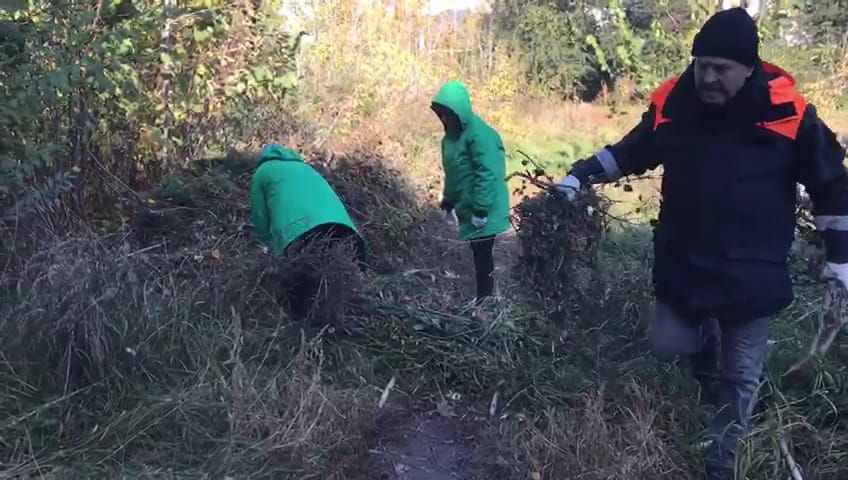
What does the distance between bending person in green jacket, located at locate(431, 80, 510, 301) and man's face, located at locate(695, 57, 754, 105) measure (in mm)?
2492

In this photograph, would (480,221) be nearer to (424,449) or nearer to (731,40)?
(424,449)

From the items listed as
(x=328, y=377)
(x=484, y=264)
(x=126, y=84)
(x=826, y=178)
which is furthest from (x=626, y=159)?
(x=126, y=84)

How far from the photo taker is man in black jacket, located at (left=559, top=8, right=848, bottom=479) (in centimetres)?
304

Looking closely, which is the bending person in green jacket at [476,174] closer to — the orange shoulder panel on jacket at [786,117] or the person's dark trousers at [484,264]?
the person's dark trousers at [484,264]

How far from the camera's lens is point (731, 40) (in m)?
2.98

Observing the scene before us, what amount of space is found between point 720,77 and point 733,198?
428mm

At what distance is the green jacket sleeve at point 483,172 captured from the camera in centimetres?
550

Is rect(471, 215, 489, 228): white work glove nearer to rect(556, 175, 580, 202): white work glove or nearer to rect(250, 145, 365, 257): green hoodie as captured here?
rect(250, 145, 365, 257): green hoodie

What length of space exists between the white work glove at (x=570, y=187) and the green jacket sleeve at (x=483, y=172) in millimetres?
1813

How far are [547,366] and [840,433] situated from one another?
123 cm

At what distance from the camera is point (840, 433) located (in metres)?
3.47

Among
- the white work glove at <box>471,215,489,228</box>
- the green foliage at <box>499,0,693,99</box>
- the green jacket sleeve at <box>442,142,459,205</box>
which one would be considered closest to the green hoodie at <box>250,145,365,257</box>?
the white work glove at <box>471,215,489,228</box>

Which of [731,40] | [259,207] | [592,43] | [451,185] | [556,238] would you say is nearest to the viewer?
[731,40]

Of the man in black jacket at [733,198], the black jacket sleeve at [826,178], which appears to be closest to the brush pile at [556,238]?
the man in black jacket at [733,198]
